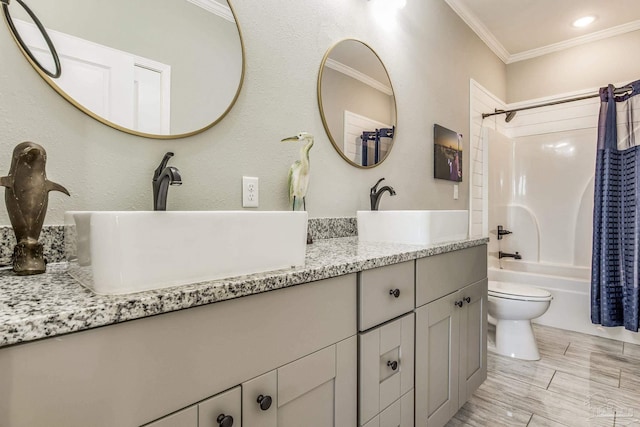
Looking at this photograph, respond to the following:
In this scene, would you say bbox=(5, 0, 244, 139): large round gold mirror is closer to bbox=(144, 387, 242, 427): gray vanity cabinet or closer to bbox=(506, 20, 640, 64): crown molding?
bbox=(144, 387, 242, 427): gray vanity cabinet

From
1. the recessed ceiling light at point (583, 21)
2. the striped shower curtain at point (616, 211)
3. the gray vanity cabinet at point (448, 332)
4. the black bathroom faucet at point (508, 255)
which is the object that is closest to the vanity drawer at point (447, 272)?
the gray vanity cabinet at point (448, 332)

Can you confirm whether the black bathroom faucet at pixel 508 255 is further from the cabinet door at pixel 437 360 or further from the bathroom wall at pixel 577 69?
the cabinet door at pixel 437 360

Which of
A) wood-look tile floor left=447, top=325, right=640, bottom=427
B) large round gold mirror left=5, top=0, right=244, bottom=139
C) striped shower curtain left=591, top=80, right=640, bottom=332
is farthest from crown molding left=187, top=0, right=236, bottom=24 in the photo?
striped shower curtain left=591, top=80, right=640, bottom=332

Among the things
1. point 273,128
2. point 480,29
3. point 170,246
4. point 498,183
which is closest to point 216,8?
point 273,128

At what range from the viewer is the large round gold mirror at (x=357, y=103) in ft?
5.25

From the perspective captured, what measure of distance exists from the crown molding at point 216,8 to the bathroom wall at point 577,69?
11.4ft

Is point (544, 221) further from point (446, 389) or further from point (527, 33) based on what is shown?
point (446, 389)

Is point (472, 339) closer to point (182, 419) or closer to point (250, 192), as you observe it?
point (250, 192)

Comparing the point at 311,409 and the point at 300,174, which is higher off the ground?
the point at 300,174

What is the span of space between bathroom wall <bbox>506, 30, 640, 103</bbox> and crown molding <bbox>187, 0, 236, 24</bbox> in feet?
11.4

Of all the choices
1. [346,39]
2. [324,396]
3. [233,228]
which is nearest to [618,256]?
[346,39]

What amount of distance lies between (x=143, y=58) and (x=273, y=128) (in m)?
0.50

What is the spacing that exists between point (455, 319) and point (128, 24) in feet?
5.26

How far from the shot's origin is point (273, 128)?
1.36 meters
